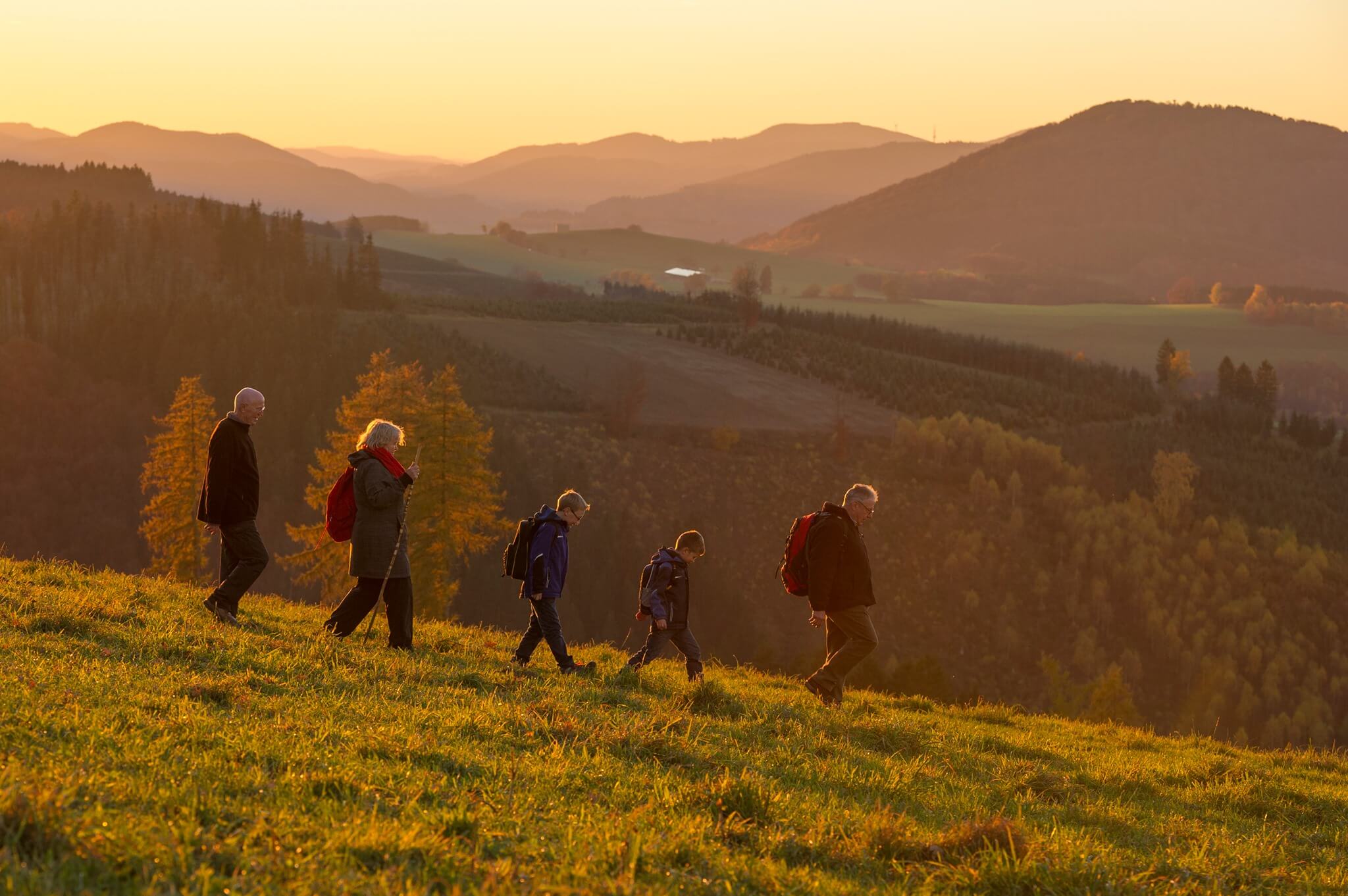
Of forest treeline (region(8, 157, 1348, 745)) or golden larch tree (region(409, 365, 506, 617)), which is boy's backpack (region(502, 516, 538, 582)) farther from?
forest treeline (region(8, 157, 1348, 745))

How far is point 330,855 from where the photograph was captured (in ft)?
16.9

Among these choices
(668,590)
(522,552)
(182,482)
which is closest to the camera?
(522,552)

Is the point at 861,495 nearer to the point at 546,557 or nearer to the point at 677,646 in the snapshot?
the point at 677,646

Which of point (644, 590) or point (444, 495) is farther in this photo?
point (444, 495)

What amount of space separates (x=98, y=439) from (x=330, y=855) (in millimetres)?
134920

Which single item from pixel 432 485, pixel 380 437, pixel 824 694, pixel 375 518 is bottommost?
pixel 432 485

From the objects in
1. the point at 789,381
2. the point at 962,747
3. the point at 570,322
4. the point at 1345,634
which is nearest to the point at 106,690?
the point at 962,747

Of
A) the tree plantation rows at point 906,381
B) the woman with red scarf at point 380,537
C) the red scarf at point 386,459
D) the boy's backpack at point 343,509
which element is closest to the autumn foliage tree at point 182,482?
the boy's backpack at point 343,509

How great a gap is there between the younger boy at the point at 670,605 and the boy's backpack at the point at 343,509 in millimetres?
3740

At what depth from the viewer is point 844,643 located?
552 inches

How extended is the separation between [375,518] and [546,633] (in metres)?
2.40

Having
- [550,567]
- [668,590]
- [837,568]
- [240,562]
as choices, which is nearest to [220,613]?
[240,562]

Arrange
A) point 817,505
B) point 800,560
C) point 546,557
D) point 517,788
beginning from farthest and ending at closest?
point 817,505, point 800,560, point 546,557, point 517,788

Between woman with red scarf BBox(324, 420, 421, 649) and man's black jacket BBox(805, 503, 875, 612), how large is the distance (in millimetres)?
4776
